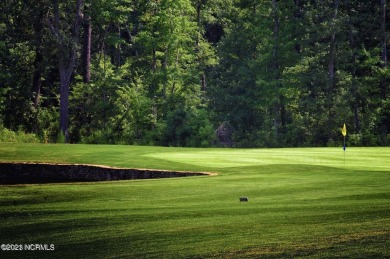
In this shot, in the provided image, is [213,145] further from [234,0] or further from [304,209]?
[304,209]

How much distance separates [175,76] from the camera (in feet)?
163

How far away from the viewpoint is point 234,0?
64.5 m

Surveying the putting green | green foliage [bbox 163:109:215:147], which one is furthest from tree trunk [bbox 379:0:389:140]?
the putting green

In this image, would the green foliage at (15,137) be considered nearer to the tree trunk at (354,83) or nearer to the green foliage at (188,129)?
the green foliage at (188,129)

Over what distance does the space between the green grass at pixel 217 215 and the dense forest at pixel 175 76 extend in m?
23.4

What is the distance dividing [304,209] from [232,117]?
45.2 meters

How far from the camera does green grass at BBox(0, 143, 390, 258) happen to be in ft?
34.9

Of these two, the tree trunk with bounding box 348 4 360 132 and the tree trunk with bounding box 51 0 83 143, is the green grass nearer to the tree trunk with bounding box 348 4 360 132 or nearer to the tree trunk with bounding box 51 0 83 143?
the tree trunk with bounding box 51 0 83 143

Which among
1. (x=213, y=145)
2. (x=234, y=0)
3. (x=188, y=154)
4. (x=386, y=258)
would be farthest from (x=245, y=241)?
(x=234, y=0)

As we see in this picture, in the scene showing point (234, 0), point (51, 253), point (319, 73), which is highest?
point (234, 0)

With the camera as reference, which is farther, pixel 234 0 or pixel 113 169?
pixel 234 0

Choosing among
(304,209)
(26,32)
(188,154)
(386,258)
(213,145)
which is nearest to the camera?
(386,258)

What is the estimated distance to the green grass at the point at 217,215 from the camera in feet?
34.9

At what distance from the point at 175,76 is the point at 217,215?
36.5 meters
